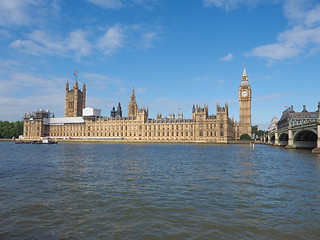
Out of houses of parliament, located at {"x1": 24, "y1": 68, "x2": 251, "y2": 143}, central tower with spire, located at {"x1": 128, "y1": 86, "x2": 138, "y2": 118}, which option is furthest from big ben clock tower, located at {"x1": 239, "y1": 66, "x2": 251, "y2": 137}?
central tower with spire, located at {"x1": 128, "y1": 86, "x2": 138, "y2": 118}

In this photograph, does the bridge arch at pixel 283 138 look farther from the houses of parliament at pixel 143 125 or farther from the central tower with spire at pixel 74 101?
the central tower with spire at pixel 74 101

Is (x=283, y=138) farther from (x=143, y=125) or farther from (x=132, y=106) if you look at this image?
(x=132, y=106)

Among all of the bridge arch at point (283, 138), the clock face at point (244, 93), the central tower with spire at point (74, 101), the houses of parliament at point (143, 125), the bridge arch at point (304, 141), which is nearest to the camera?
the bridge arch at point (304, 141)

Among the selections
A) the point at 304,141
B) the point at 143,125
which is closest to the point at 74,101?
the point at 143,125

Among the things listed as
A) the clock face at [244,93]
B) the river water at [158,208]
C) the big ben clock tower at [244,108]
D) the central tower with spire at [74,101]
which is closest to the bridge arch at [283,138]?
the big ben clock tower at [244,108]

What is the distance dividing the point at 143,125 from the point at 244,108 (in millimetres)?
62542

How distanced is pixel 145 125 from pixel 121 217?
135135mm

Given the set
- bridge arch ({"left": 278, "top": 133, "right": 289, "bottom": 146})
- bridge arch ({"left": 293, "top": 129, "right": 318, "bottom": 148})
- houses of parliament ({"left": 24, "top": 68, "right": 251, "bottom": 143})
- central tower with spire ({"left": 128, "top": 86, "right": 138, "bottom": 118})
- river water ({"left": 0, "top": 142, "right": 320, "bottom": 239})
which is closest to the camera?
river water ({"left": 0, "top": 142, "right": 320, "bottom": 239})

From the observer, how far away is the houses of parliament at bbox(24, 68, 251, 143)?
132663 mm

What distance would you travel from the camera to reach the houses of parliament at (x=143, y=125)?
132663mm

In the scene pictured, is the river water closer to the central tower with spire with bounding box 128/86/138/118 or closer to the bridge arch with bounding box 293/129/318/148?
the bridge arch with bounding box 293/129/318/148

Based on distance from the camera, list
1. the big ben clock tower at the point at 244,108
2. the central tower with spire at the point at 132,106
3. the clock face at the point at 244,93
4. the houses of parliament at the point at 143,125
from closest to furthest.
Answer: the houses of parliament at the point at 143,125 → the big ben clock tower at the point at 244,108 → the clock face at the point at 244,93 → the central tower with spire at the point at 132,106

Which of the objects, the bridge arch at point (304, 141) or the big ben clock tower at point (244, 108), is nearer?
the bridge arch at point (304, 141)

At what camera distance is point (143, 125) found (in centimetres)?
14625
